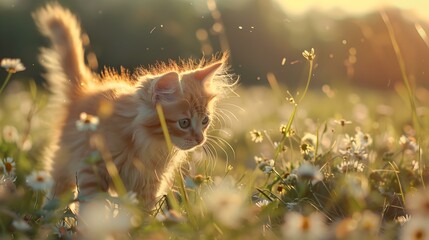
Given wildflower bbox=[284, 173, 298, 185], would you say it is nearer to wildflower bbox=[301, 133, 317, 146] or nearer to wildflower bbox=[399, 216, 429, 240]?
wildflower bbox=[301, 133, 317, 146]

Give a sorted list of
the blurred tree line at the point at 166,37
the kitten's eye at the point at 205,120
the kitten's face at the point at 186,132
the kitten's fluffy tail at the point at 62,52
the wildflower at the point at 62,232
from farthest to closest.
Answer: the blurred tree line at the point at 166,37, the kitten's fluffy tail at the point at 62,52, the kitten's eye at the point at 205,120, the kitten's face at the point at 186,132, the wildflower at the point at 62,232

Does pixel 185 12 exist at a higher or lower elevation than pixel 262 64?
higher

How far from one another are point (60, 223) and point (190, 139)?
101 cm

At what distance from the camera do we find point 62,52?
423 cm

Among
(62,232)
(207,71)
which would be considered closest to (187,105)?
(207,71)

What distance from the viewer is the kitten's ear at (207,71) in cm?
A: 317

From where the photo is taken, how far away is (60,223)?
2.22 meters

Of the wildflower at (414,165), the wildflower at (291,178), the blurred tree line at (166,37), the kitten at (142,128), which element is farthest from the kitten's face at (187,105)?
the blurred tree line at (166,37)

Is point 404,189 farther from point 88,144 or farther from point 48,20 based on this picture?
point 48,20

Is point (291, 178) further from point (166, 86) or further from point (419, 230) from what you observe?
point (419, 230)

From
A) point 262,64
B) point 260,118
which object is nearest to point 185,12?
point 262,64

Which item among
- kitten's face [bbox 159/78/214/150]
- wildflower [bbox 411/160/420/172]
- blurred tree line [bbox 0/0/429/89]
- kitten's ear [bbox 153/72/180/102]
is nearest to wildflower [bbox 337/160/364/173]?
wildflower [bbox 411/160/420/172]

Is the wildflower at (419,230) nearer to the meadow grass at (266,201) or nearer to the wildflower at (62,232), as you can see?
the meadow grass at (266,201)

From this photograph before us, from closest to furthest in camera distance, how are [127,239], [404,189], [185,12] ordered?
[127,239]
[404,189]
[185,12]
